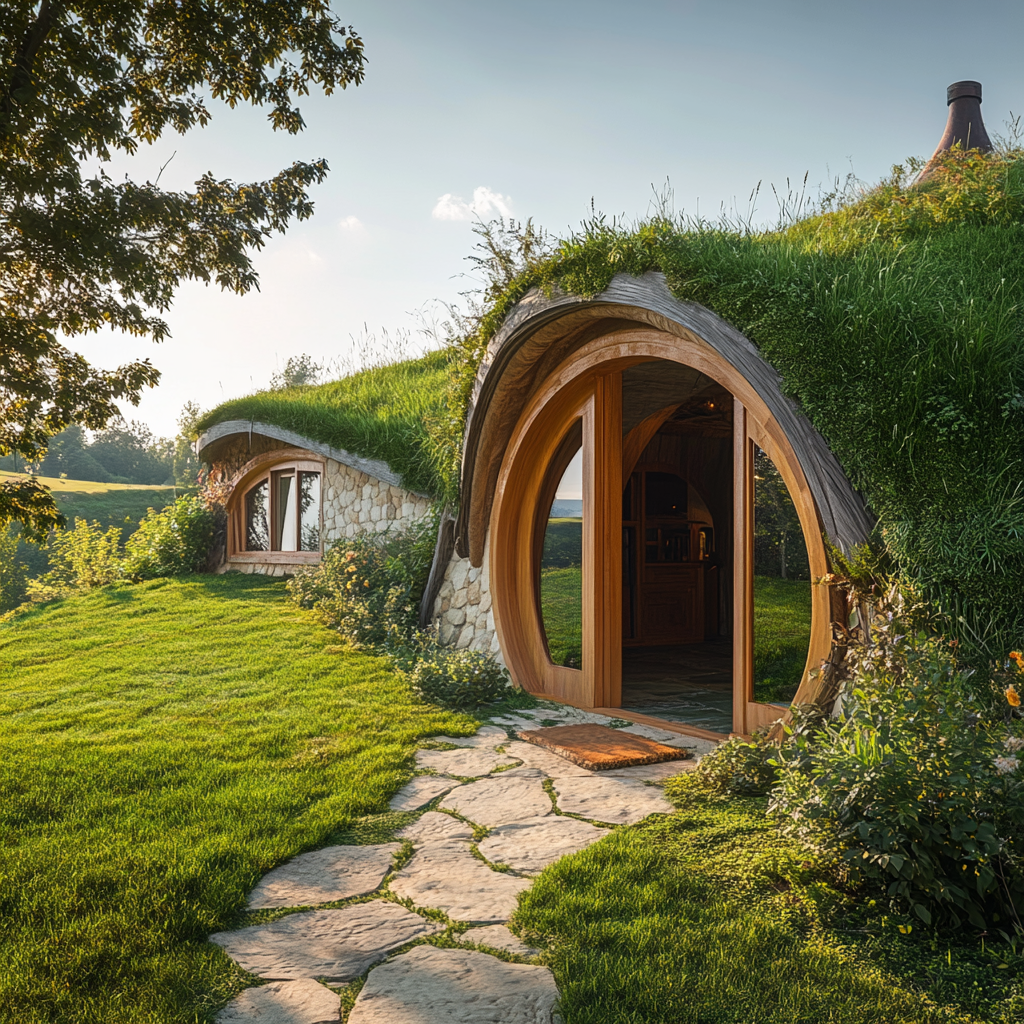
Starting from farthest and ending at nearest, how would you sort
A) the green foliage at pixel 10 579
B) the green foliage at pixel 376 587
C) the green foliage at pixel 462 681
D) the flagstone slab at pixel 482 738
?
the green foliage at pixel 10 579, the green foliage at pixel 376 587, the green foliage at pixel 462 681, the flagstone slab at pixel 482 738

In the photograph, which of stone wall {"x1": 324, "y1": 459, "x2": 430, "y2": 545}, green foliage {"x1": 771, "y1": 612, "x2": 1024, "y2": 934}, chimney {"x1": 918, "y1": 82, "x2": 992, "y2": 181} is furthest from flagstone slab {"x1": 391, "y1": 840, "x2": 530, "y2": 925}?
chimney {"x1": 918, "y1": 82, "x2": 992, "y2": 181}

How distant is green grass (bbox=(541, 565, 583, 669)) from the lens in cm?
648

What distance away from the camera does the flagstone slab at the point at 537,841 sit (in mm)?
3191

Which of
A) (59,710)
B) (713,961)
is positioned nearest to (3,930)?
(713,961)

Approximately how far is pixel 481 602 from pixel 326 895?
4528 millimetres

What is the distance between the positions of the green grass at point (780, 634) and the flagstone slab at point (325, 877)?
275 cm

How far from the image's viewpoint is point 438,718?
5699 mm

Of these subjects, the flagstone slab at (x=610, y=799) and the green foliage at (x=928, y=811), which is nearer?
the green foliage at (x=928, y=811)

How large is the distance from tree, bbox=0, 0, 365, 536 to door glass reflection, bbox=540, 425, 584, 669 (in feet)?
9.49

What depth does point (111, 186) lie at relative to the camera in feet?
15.5

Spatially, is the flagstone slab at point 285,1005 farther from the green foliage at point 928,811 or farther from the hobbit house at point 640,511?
the hobbit house at point 640,511

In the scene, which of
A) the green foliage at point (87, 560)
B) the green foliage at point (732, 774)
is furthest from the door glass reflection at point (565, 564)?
the green foliage at point (87, 560)

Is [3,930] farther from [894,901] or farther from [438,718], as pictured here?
[438,718]

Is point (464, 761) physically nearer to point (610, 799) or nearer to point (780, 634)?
point (610, 799)
